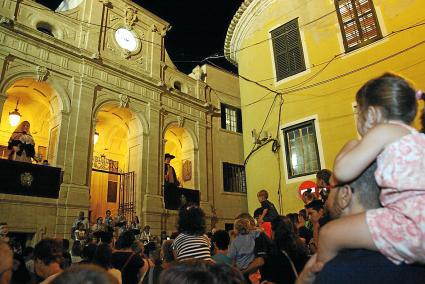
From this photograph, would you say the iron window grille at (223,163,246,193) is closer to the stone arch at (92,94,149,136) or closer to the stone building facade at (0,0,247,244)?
the stone building facade at (0,0,247,244)

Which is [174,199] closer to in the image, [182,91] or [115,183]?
[115,183]

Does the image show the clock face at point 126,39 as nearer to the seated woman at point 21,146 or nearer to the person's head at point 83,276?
the seated woman at point 21,146

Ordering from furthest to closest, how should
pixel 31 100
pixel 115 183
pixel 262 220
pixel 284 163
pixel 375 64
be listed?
pixel 115 183, pixel 31 100, pixel 284 163, pixel 375 64, pixel 262 220

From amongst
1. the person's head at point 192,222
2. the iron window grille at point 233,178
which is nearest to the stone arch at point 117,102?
the iron window grille at point 233,178

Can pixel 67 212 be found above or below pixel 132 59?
below

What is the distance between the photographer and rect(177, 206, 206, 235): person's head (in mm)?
4355

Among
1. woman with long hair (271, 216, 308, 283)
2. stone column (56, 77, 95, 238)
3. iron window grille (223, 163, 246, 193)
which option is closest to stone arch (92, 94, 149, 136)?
stone column (56, 77, 95, 238)

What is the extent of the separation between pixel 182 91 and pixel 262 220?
1343 centimetres

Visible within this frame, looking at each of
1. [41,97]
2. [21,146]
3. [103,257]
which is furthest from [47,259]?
[41,97]

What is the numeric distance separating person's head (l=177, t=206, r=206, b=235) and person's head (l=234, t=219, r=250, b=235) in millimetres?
869

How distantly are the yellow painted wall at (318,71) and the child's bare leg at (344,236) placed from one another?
10664mm

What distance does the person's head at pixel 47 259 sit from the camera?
3693mm

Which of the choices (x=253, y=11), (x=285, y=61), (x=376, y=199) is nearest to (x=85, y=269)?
(x=376, y=199)

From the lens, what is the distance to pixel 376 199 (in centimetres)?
171
